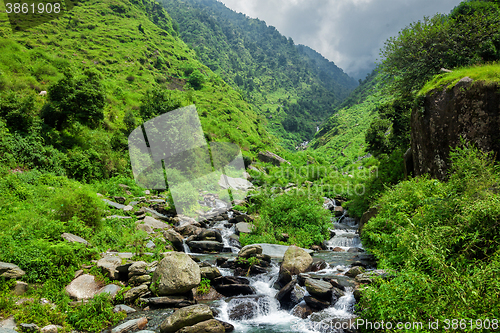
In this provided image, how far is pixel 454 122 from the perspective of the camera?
14.0 meters

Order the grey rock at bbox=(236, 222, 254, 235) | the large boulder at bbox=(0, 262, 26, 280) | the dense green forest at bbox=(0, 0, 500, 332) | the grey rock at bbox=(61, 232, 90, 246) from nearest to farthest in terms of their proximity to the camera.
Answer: the dense green forest at bbox=(0, 0, 500, 332) < the large boulder at bbox=(0, 262, 26, 280) < the grey rock at bbox=(61, 232, 90, 246) < the grey rock at bbox=(236, 222, 254, 235)

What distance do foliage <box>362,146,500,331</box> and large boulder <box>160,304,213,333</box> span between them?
5.36 meters

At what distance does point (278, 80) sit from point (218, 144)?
151087 millimetres

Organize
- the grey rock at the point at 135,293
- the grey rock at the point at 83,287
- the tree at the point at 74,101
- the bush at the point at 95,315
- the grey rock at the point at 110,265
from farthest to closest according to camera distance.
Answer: the tree at the point at 74,101 < the grey rock at the point at 110,265 < the grey rock at the point at 135,293 < the grey rock at the point at 83,287 < the bush at the point at 95,315

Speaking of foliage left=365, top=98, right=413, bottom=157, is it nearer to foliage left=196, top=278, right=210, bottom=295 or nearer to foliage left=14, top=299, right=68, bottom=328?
foliage left=196, top=278, right=210, bottom=295

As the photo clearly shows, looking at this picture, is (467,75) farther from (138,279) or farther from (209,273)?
(138,279)

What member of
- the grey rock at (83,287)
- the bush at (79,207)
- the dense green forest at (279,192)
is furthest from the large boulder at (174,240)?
the grey rock at (83,287)

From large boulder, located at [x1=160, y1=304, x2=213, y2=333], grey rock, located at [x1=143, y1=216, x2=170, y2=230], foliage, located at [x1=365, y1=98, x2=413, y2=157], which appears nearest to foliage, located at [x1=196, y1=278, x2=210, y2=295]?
large boulder, located at [x1=160, y1=304, x2=213, y2=333]

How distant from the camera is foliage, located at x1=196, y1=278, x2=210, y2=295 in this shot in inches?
431

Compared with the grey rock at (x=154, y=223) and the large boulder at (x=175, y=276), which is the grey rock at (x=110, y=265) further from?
the grey rock at (x=154, y=223)

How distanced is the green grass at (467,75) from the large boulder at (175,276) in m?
17.4

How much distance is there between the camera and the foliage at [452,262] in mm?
5145

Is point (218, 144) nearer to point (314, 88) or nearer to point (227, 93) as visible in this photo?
point (227, 93)

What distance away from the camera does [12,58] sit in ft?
99.3
